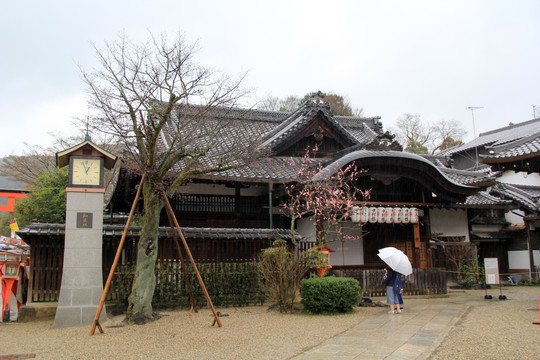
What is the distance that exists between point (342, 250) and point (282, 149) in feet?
16.0

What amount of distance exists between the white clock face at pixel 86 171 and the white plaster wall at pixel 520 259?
67.5ft

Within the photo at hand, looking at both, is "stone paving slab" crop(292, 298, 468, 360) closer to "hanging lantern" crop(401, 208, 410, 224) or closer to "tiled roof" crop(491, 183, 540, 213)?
"hanging lantern" crop(401, 208, 410, 224)

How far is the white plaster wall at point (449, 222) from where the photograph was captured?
19.6 m

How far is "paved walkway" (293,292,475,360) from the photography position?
7027 mm

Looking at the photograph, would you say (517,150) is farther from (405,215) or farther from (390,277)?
(405,215)

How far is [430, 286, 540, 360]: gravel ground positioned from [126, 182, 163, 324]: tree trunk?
20.7 feet

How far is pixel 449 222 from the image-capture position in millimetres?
19844

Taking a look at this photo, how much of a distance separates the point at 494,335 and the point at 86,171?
9585 millimetres

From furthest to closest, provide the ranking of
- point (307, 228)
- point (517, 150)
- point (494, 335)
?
1. point (307, 228)
2. point (517, 150)
3. point (494, 335)

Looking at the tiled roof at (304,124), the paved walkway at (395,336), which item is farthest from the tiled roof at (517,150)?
the tiled roof at (304,124)

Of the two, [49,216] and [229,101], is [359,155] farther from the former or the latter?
[49,216]

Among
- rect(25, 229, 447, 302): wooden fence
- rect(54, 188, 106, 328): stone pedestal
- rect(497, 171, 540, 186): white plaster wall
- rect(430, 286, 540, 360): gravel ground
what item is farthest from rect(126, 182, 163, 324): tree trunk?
rect(497, 171, 540, 186): white plaster wall

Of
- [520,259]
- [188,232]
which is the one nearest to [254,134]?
[188,232]

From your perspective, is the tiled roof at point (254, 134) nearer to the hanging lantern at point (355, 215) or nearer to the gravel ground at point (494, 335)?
the hanging lantern at point (355, 215)
